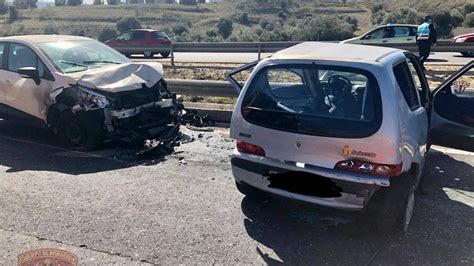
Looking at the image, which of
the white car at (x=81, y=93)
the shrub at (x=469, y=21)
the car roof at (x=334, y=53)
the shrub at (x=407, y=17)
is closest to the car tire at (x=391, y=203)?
the car roof at (x=334, y=53)

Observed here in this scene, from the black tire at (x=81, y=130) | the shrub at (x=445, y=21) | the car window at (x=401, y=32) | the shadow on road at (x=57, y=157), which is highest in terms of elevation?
the shrub at (x=445, y=21)

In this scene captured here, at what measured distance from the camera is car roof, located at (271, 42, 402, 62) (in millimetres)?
3887

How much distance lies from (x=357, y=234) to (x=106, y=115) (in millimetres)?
3848

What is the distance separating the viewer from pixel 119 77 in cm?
646

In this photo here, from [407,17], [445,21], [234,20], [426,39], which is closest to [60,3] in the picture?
[234,20]

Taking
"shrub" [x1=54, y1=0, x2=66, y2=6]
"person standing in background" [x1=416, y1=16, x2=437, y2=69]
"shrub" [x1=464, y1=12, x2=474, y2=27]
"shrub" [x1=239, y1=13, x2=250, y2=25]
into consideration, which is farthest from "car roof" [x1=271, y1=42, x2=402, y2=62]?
"shrub" [x1=54, y1=0, x2=66, y2=6]

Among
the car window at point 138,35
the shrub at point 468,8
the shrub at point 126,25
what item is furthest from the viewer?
the shrub at point 126,25

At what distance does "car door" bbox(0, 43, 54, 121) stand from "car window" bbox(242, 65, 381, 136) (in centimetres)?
381

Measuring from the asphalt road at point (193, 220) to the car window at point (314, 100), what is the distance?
900mm

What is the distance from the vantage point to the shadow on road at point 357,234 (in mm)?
3529

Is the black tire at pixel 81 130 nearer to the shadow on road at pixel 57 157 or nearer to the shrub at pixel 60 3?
the shadow on road at pixel 57 157

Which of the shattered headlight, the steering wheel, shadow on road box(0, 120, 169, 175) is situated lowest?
shadow on road box(0, 120, 169, 175)

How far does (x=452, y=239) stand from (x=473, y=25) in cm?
3142

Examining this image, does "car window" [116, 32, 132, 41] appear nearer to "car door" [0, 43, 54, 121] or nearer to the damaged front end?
"car door" [0, 43, 54, 121]
